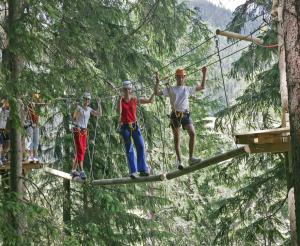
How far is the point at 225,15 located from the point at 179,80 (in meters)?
149

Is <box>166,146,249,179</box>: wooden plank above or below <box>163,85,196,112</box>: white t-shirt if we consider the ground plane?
below

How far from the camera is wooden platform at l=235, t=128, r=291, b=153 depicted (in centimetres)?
469

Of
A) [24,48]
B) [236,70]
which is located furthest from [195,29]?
[24,48]

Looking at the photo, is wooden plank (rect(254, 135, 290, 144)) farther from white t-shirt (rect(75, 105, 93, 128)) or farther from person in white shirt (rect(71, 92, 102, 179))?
white t-shirt (rect(75, 105, 93, 128))

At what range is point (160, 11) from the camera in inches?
333

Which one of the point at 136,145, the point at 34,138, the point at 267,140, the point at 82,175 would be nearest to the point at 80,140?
the point at 82,175

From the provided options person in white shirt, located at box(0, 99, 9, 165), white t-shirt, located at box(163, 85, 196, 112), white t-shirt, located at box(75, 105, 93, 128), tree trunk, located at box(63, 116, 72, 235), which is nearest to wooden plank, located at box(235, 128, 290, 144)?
white t-shirt, located at box(163, 85, 196, 112)

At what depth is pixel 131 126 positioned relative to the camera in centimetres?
620

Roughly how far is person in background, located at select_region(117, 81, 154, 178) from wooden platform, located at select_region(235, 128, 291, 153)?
4.65 feet

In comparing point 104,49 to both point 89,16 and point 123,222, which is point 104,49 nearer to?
point 89,16

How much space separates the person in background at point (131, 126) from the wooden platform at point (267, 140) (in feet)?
4.65

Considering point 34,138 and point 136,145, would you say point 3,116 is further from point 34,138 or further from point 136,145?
point 136,145

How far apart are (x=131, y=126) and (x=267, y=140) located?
74.8 inches

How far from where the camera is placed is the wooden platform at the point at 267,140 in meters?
4.69
